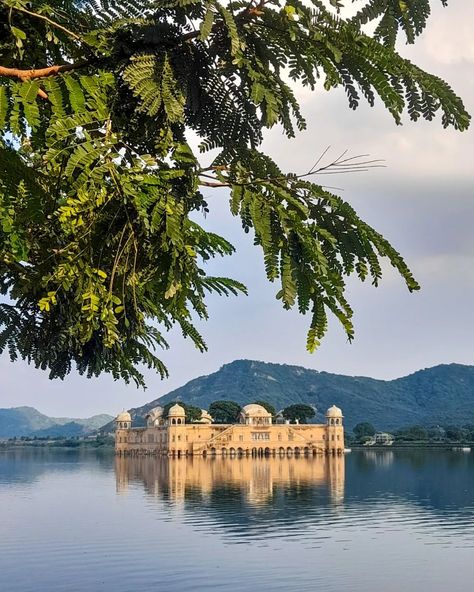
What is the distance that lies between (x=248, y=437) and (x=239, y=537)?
436 ft

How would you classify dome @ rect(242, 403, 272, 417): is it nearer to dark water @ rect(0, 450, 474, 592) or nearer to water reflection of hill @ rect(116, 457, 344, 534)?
water reflection of hill @ rect(116, 457, 344, 534)

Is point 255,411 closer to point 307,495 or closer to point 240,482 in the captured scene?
point 240,482

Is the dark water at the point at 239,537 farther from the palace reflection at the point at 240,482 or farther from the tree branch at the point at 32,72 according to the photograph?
the tree branch at the point at 32,72

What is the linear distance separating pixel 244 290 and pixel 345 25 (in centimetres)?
357

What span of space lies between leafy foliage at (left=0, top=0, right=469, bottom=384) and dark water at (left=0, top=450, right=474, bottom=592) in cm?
3286

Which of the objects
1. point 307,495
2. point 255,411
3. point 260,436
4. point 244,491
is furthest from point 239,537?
point 255,411

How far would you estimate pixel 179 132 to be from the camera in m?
5.38

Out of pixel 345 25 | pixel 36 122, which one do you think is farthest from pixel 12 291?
pixel 345 25

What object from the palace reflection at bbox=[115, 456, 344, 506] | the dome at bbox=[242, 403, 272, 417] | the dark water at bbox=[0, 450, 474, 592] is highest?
the dome at bbox=[242, 403, 272, 417]

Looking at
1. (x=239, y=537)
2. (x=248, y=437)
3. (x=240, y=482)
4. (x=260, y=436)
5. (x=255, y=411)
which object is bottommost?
(x=240, y=482)

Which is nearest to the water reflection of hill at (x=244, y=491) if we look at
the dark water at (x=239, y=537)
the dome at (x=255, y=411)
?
the dark water at (x=239, y=537)

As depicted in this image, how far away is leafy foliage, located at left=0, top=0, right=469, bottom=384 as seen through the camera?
15.8ft

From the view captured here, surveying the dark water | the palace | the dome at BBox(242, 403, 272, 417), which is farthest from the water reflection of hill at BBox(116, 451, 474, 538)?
the dome at BBox(242, 403, 272, 417)

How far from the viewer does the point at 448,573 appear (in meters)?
39.9
